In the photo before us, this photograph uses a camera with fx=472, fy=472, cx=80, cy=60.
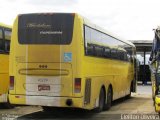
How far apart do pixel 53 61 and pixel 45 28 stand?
106 centimetres

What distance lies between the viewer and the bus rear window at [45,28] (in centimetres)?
1407

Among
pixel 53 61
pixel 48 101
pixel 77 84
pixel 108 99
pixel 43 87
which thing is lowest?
pixel 108 99

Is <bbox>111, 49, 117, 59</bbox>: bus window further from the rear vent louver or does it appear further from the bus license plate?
the bus license plate

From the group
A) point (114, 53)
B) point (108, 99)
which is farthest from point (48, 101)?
point (114, 53)

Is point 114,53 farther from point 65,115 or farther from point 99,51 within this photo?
point 65,115

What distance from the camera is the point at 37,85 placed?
14234 mm

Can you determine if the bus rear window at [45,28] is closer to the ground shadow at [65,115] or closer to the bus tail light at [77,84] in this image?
the bus tail light at [77,84]

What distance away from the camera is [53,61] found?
14.0 metres

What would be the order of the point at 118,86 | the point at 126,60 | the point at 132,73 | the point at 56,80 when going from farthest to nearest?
the point at 132,73
the point at 126,60
the point at 118,86
the point at 56,80

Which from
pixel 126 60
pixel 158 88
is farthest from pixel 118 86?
pixel 158 88

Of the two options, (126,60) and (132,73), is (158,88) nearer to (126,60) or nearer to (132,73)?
(126,60)

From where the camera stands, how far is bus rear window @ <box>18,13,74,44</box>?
554 inches

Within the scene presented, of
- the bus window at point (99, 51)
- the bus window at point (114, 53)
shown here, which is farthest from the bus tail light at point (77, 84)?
the bus window at point (114, 53)

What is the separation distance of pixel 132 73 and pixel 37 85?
38.2ft
